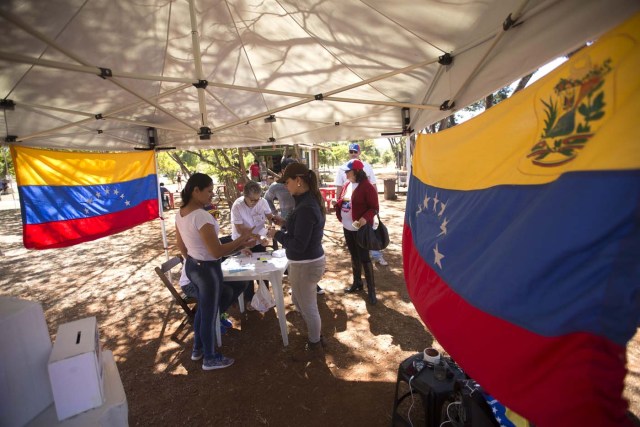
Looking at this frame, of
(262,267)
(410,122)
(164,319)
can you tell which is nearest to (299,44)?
(410,122)

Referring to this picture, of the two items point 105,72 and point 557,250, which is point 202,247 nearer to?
point 105,72

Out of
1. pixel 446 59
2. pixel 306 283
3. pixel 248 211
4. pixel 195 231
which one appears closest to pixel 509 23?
pixel 446 59

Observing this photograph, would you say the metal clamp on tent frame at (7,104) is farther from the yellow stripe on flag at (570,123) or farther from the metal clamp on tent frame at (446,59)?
the yellow stripe on flag at (570,123)

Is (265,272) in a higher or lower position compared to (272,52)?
lower

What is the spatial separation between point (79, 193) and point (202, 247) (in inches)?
122

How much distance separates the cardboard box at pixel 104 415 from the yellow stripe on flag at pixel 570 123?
2.36 m

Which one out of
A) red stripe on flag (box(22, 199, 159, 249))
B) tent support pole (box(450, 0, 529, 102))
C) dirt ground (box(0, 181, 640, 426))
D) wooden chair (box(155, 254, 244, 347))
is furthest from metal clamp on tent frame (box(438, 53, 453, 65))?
red stripe on flag (box(22, 199, 159, 249))

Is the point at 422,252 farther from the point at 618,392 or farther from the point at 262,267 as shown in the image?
the point at 262,267

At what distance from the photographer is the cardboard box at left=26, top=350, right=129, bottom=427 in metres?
1.49

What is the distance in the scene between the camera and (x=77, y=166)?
4590mm

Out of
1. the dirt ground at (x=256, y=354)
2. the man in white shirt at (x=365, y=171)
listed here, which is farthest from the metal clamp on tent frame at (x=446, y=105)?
the dirt ground at (x=256, y=354)

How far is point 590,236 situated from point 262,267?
318 cm

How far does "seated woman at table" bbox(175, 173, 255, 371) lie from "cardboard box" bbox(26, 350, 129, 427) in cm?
128

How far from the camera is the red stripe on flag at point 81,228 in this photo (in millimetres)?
4168
